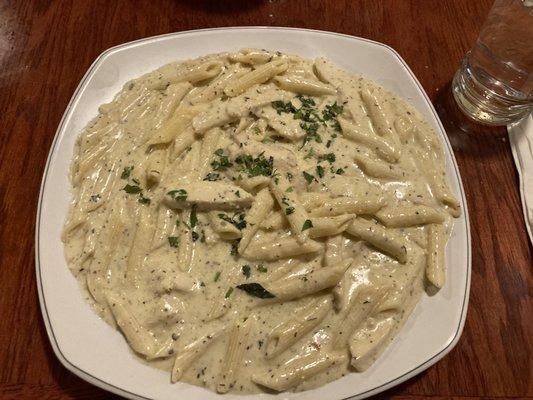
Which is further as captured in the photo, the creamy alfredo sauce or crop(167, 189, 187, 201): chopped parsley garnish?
crop(167, 189, 187, 201): chopped parsley garnish

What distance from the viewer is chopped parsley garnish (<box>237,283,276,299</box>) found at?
6.09 ft

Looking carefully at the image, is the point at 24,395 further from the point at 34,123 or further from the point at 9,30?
the point at 9,30

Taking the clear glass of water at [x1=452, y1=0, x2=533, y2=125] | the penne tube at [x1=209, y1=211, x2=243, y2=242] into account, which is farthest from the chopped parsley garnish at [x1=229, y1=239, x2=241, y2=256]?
the clear glass of water at [x1=452, y1=0, x2=533, y2=125]

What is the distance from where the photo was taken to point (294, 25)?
311 cm

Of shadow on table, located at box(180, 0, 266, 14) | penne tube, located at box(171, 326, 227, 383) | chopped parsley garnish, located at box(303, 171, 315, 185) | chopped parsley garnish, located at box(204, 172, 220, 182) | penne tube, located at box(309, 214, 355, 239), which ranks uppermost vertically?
shadow on table, located at box(180, 0, 266, 14)

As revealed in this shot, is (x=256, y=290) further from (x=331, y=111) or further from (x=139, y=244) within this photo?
(x=331, y=111)

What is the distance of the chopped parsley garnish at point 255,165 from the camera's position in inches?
82.0

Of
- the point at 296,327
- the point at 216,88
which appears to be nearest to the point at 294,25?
the point at 216,88

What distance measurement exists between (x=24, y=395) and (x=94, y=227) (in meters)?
0.73

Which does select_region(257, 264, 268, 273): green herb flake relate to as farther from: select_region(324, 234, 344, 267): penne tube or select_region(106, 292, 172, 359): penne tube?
select_region(106, 292, 172, 359): penne tube

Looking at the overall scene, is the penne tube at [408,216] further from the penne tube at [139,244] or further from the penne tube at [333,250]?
the penne tube at [139,244]

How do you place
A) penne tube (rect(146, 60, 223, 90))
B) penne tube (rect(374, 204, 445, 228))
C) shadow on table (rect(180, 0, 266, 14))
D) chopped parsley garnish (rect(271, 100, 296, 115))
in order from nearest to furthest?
penne tube (rect(374, 204, 445, 228)) → chopped parsley garnish (rect(271, 100, 296, 115)) → penne tube (rect(146, 60, 223, 90)) → shadow on table (rect(180, 0, 266, 14))

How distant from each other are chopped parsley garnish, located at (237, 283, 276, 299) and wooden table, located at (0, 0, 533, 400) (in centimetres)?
70

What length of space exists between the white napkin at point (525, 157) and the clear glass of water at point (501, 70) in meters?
0.06
